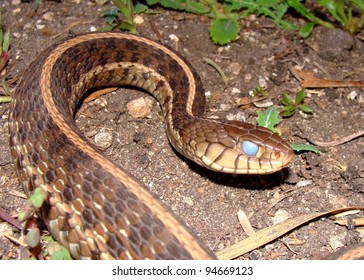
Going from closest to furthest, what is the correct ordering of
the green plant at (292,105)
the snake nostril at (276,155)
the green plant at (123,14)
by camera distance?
the snake nostril at (276,155) → the green plant at (292,105) → the green plant at (123,14)

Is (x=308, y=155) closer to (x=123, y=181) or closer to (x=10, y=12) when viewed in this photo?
(x=123, y=181)

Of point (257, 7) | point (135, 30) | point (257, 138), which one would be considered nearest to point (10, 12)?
point (135, 30)

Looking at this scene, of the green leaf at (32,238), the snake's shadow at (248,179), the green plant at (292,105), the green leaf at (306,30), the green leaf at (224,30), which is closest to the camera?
the green leaf at (32,238)

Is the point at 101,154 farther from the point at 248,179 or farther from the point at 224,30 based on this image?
the point at 224,30

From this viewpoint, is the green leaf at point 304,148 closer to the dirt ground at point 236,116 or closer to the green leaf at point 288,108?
the dirt ground at point 236,116

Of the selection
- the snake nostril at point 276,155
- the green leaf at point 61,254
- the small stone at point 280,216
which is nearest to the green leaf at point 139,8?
the snake nostril at point 276,155

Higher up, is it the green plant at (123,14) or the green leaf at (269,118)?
the green plant at (123,14)

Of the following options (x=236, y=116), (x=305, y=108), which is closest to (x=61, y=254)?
(x=236, y=116)

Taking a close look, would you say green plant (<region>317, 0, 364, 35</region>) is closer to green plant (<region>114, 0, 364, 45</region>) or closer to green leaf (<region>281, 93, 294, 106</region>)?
green plant (<region>114, 0, 364, 45</region>)
